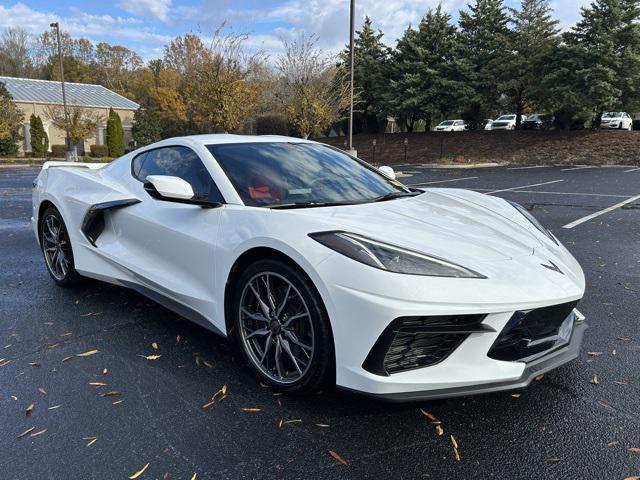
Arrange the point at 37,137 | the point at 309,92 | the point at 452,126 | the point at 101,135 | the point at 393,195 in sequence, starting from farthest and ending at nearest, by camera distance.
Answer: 1. the point at 101,135
2. the point at 452,126
3. the point at 37,137
4. the point at 309,92
5. the point at 393,195

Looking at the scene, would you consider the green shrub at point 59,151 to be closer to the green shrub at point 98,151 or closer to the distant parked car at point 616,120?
the green shrub at point 98,151

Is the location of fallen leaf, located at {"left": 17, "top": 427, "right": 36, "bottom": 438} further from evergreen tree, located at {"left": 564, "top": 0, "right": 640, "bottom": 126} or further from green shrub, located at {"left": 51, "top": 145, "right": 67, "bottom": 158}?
green shrub, located at {"left": 51, "top": 145, "right": 67, "bottom": 158}

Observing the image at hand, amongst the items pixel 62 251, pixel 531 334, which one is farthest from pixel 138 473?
pixel 62 251

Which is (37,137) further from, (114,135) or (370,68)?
(370,68)

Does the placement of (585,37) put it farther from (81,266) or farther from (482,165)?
(81,266)

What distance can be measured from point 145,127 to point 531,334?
4186 cm

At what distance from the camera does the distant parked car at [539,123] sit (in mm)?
31152

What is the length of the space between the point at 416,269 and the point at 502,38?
31894mm

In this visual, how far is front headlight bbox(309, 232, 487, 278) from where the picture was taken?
217 cm

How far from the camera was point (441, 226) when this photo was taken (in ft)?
8.80

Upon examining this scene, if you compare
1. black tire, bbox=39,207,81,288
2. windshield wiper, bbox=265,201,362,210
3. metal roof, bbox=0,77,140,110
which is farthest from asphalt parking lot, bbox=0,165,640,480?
metal roof, bbox=0,77,140,110

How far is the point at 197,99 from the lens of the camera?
86.3 feet

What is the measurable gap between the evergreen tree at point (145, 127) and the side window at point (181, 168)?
38076 millimetres

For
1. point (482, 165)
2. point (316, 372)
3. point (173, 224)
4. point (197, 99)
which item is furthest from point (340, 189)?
point (197, 99)
